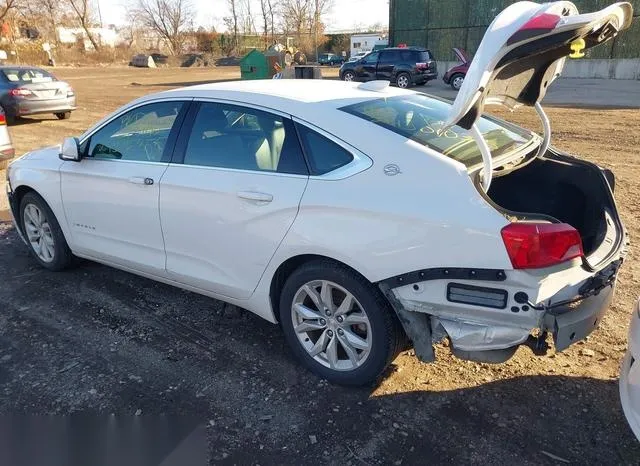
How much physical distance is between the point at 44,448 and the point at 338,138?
221cm

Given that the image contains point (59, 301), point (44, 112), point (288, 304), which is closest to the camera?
point (288, 304)

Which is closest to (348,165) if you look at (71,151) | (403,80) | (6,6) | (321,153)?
(321,153)

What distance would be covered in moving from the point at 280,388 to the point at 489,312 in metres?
1.31

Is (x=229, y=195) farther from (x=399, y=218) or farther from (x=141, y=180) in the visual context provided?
(x=399, y=218)

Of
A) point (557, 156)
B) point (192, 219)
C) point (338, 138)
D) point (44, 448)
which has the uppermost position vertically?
point (338, 138)

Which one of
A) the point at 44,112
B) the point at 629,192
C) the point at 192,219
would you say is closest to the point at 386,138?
the point at 192,219

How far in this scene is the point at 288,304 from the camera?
9.99ft

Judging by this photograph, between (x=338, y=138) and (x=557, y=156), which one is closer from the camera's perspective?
(x=338, y=138)

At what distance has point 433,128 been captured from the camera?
297 centimetres

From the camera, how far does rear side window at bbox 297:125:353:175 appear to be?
2795 mm

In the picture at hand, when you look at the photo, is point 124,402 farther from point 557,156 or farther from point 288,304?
point 557,156

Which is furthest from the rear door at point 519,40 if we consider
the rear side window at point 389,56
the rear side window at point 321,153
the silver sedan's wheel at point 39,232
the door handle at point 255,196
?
the rear side window at point 389,56

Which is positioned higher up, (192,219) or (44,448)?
(192,219)

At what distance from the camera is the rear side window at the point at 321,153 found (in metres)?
2.79
